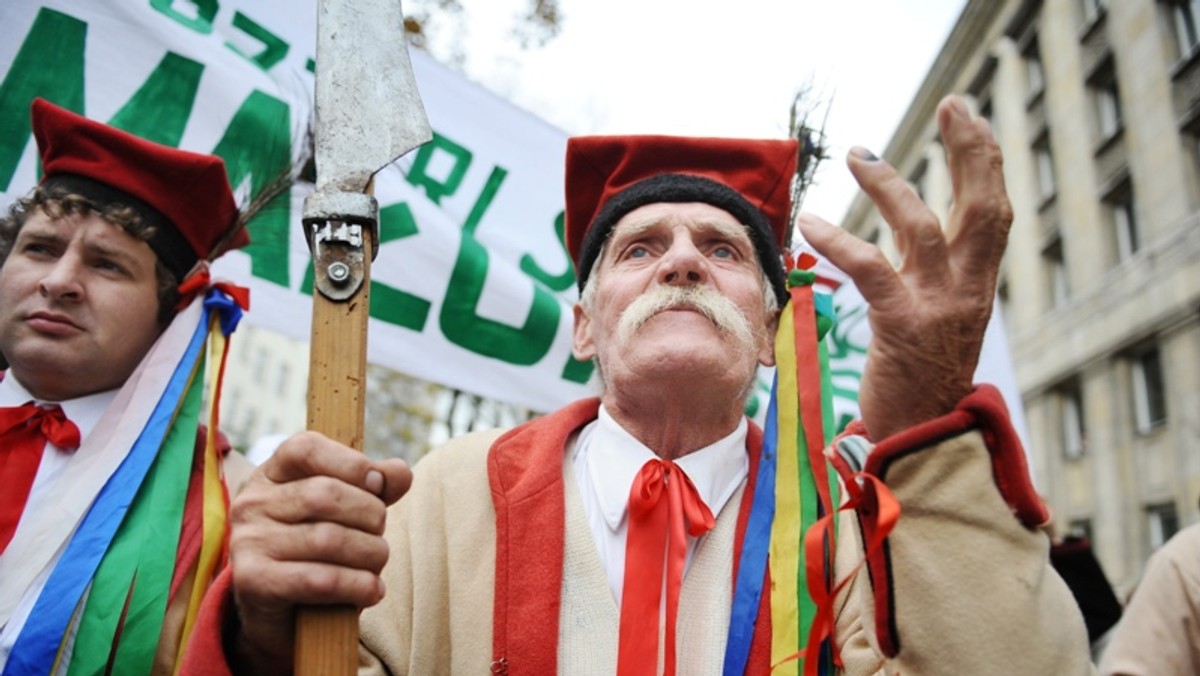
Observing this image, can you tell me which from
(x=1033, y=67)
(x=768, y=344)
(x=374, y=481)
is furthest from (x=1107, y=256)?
(x=374, y=481)

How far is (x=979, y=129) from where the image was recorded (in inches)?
→ 47.2

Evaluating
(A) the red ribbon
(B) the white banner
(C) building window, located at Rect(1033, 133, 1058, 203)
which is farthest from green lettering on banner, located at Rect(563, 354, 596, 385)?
(C) building window, located at Rect(1033, 133, 1058, 203)

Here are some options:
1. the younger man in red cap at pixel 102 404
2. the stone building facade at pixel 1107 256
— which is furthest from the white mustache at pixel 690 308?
A: the stone building facade at pixel 1107 256

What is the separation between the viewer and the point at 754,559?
5.89 feet

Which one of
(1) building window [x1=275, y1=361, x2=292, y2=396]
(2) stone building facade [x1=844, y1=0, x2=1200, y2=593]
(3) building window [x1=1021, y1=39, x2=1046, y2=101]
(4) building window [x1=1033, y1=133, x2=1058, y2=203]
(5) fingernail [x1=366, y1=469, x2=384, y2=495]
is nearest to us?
(5) fingernail [x1=366, y1=469, x2=384, y2=495]

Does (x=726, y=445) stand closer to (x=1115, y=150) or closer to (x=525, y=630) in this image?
(x=525, y=630)

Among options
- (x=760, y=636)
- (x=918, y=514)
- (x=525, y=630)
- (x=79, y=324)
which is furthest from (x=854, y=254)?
(x=79, y=324)

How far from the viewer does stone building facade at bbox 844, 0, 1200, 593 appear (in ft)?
42.4

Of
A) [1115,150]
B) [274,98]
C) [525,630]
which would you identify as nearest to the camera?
[525,630]

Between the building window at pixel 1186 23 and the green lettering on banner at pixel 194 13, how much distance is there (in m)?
14.3

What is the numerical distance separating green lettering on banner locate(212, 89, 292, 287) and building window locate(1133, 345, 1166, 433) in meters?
14.3

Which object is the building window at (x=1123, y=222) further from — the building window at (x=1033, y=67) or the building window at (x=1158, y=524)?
the building window at (x=1158, y=524)

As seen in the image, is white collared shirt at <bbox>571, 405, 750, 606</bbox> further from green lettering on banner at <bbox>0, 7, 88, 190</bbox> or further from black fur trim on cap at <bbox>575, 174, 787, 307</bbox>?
green lettering on banner at <bbox>0, 7, 88, 190</bbox>

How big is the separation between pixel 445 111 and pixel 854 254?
3139mm
